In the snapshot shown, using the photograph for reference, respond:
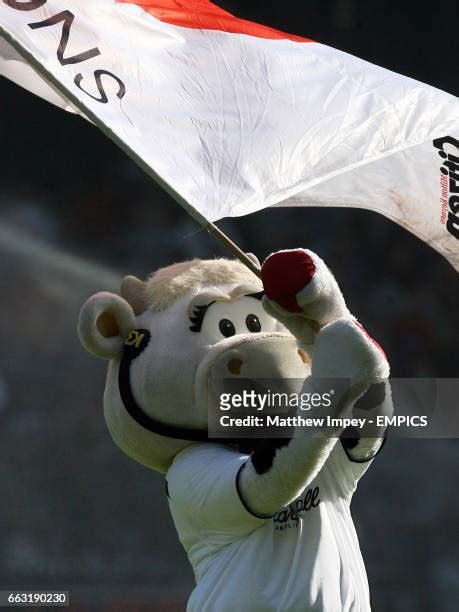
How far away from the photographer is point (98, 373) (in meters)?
3.28

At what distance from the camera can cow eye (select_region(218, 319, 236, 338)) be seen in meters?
1.64

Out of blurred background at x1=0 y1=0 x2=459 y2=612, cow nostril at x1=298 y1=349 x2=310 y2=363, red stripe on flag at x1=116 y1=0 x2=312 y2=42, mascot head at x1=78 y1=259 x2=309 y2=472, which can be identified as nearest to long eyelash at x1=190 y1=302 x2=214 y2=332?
mascot head at x1=78 y1=259 x2=309 y2=472

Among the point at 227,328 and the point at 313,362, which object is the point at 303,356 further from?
the point at 313,362

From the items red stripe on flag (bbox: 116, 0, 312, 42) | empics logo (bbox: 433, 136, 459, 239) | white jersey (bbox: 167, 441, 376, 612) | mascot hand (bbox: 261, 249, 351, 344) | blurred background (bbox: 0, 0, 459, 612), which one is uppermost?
red stripe on flag (bbox: 116, 0, 312, 42)

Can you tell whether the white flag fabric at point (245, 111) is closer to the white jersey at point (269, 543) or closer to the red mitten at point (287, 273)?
the red mitten at point (287, 273)

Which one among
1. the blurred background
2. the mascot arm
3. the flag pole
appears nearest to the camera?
the mascot arm

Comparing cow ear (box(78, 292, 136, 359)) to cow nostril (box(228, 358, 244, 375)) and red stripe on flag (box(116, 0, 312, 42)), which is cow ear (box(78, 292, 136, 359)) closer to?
cow nostril (box(228, 358, 244, 375))

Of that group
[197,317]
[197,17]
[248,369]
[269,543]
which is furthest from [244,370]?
[197,17]

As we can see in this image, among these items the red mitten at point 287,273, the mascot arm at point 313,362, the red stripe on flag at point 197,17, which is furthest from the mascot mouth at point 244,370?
the red stripe on flag at point 197,17

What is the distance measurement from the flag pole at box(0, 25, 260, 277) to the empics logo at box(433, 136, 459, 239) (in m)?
0.34

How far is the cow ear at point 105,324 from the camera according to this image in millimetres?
1647

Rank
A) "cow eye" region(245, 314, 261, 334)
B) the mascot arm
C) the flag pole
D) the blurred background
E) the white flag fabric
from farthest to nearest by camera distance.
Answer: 1. the blurred background
2. "cow eye" region(245, 314, 261, 334)
3. the white flag fabric
4. the flag pole
5. the mascot arm

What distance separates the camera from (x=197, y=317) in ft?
5.41

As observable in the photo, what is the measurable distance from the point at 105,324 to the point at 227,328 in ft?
0.57
